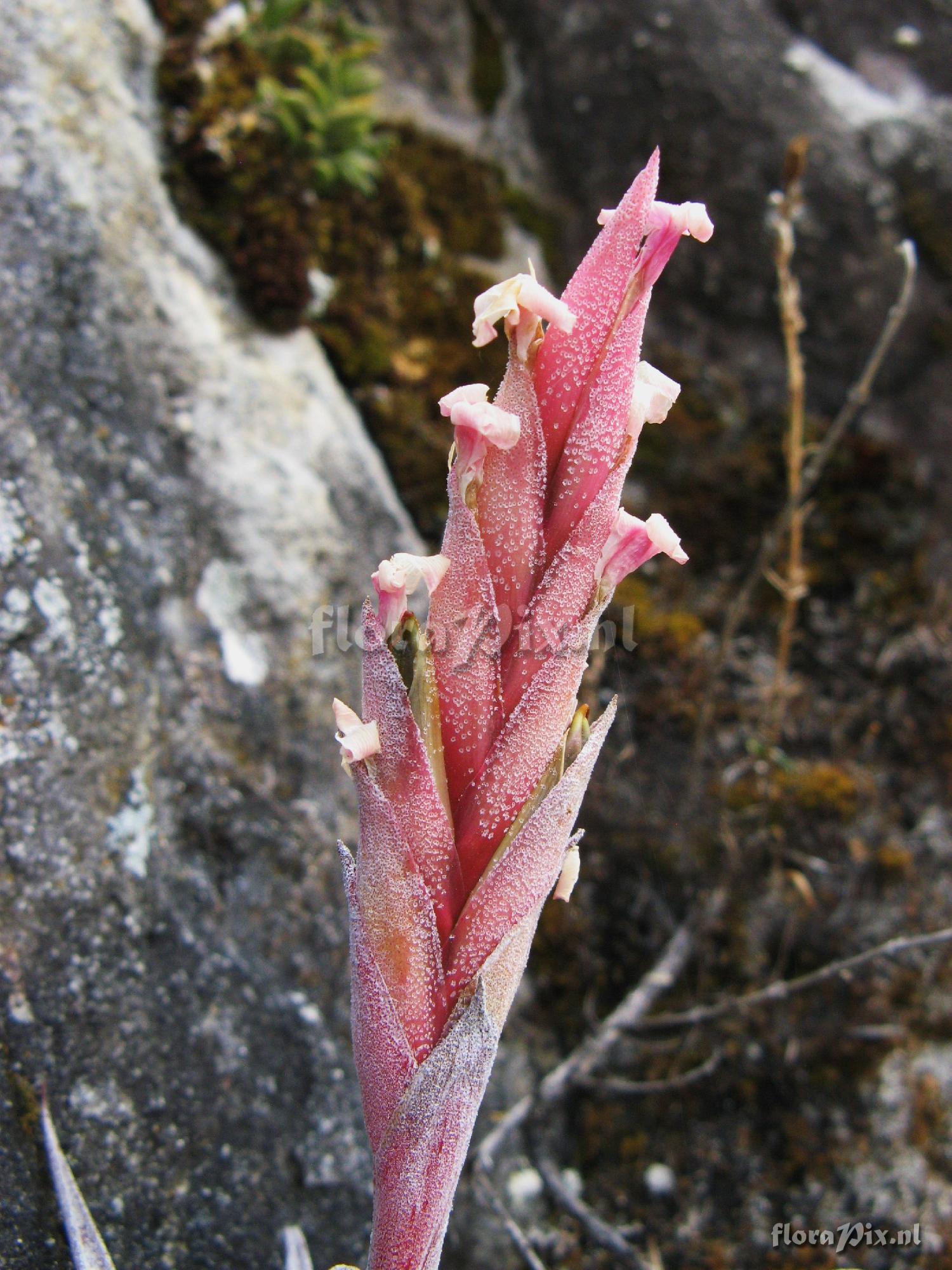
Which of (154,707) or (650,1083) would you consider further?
(650,1083)

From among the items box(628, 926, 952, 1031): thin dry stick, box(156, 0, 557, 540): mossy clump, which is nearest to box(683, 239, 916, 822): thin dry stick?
box(628, 926, 952, 1031): thin dry stick

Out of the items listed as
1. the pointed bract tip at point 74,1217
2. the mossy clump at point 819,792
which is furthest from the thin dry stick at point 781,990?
the pointed bract tip at point 74,1217

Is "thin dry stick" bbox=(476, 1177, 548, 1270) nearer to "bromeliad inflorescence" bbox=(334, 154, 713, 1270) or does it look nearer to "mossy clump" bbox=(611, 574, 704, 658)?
"bromeliad inflorescence" bbox=(334, 154, 713, 1270)

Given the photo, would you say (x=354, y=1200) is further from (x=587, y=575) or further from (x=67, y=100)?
(x=67, y=100)

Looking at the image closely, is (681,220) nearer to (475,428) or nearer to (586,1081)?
(475,428)

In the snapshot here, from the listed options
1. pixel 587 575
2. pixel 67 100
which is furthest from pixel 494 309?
pixel 67 100

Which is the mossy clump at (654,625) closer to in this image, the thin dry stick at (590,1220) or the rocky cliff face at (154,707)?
the rocky cliff face at (154,707)

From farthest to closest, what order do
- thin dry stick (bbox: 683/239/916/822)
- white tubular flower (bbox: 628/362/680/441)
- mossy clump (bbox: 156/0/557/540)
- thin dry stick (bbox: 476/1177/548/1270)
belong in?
mossy clump (bbox: 156/0/557/540) < thin dry stick (bbox: 683/239/916/822) < thin dry stick (bbox: 476/1177/548/1270) < white tubular flower (bbox: 628/362/680/441)

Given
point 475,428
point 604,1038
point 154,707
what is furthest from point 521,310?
point 604,1038
